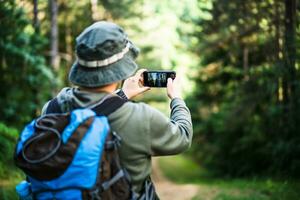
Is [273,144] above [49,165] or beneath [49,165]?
beneath

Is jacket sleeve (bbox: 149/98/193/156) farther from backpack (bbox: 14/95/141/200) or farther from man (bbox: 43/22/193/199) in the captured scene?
backpack (bbox: 14/95/141/200)


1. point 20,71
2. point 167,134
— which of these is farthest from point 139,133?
point 20,71

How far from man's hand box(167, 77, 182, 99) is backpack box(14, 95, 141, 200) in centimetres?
77

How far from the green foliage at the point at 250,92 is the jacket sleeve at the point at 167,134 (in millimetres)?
7380

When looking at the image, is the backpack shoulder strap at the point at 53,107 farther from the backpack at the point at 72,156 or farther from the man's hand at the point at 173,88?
the man's hand at the point at 173,88

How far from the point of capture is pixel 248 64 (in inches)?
643

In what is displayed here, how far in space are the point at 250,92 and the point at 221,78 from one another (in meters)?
5.89

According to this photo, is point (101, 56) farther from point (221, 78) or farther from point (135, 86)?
point (221, 78)

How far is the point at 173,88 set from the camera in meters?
3.42

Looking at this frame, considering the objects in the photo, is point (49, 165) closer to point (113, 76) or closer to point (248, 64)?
point (113, 76)

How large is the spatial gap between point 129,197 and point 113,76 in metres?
0.76

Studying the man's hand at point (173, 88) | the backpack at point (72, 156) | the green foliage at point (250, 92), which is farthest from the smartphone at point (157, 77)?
the green foliage at point (250, 92)

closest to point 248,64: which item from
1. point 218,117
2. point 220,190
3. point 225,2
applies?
point 218,117

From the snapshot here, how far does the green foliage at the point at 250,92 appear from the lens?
36.4 ft
